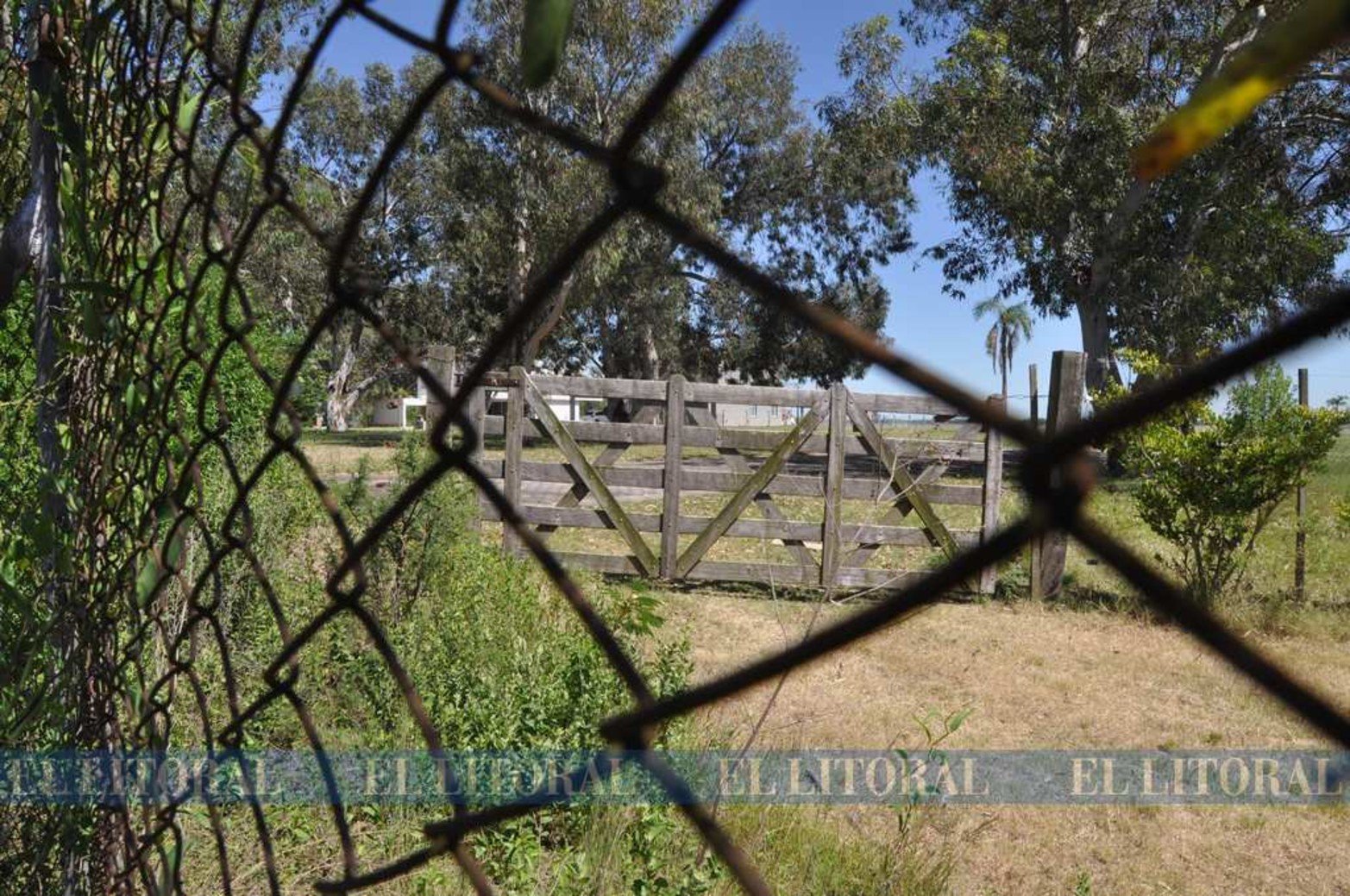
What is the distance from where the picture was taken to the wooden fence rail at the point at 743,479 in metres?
6.44

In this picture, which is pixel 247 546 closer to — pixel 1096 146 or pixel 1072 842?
pixel 1072 842

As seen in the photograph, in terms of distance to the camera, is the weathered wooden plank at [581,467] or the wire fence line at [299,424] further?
the weathered wooden plank at [581,467]

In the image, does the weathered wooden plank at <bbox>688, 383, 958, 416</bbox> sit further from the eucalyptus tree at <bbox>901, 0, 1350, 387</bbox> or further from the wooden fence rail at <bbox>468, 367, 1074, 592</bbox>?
the eucalyptus tree at <bbox>901, 0, 1350, 387</bbox>

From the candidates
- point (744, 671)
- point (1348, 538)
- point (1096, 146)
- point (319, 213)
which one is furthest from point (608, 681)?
point (319, 213)

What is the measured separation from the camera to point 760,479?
639 centimetres

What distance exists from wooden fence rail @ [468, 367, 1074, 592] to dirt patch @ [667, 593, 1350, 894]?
1.42 feet

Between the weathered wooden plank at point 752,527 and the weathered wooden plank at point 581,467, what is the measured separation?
97 millimetres

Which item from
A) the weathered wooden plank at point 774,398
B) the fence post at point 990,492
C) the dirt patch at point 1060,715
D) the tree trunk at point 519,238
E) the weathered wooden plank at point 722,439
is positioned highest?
the tree trunk at point 519,238

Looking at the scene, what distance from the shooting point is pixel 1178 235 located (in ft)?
44.4

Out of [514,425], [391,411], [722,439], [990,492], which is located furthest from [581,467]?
[391,411]

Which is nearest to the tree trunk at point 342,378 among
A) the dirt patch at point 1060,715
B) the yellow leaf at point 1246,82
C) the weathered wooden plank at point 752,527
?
the weathered wooden plank at point 752,527

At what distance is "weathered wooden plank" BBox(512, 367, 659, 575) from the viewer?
21.5ft

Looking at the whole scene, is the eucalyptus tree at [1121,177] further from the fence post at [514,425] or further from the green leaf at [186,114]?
the green leaf at [186,114]

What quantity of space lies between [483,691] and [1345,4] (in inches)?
119
